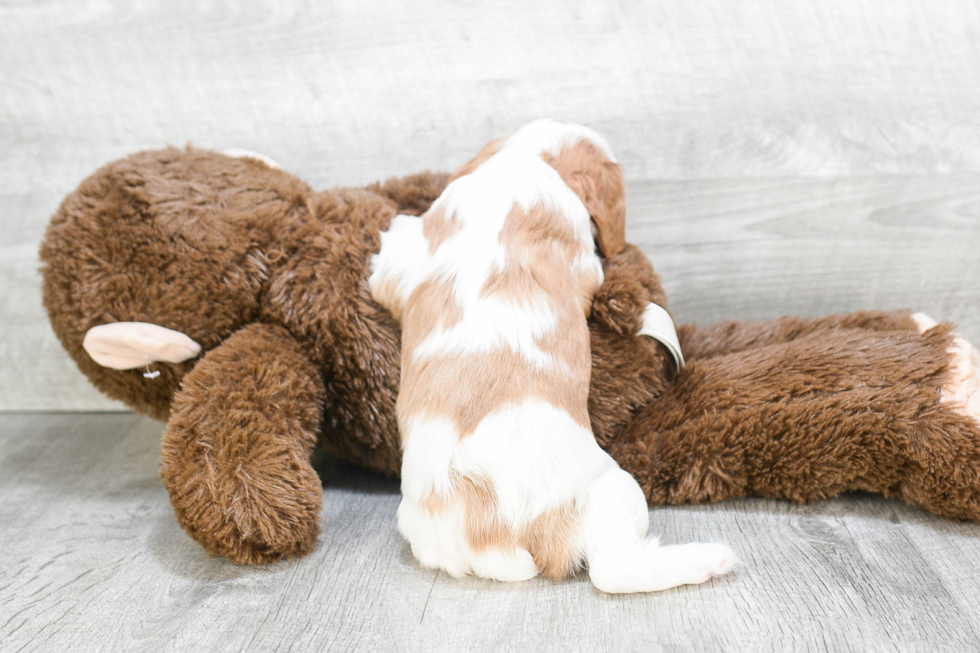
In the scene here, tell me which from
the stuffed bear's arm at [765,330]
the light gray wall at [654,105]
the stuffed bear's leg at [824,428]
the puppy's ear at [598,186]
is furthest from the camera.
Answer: the light gray wall at [654,105]

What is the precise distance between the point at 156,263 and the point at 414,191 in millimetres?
431

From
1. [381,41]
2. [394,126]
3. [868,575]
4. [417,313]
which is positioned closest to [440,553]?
[417,313]

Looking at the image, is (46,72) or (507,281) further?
(46,72)

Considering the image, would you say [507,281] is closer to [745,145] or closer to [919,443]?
[919,443]

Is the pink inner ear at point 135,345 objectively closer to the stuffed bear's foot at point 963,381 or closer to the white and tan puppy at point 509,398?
the white and tan puppy at point 509,398

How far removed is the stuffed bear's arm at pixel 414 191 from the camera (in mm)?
1319

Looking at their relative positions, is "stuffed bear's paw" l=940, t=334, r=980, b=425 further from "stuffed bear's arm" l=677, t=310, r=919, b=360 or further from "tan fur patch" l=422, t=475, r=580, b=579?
"tan fur patch" l=422, t=475, r=580, b=579

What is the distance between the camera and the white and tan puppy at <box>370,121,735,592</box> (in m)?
0.90

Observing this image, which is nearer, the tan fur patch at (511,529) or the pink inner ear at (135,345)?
the tan fur patch at (511,529)

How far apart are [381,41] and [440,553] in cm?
100

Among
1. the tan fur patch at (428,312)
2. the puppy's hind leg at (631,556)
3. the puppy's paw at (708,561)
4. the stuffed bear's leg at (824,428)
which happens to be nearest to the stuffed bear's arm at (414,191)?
the tan fur patch at (428,312)

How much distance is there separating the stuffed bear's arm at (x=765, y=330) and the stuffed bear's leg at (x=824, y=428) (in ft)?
0.33

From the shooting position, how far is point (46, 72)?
154 cm

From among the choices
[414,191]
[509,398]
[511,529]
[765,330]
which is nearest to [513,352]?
[509,398]
